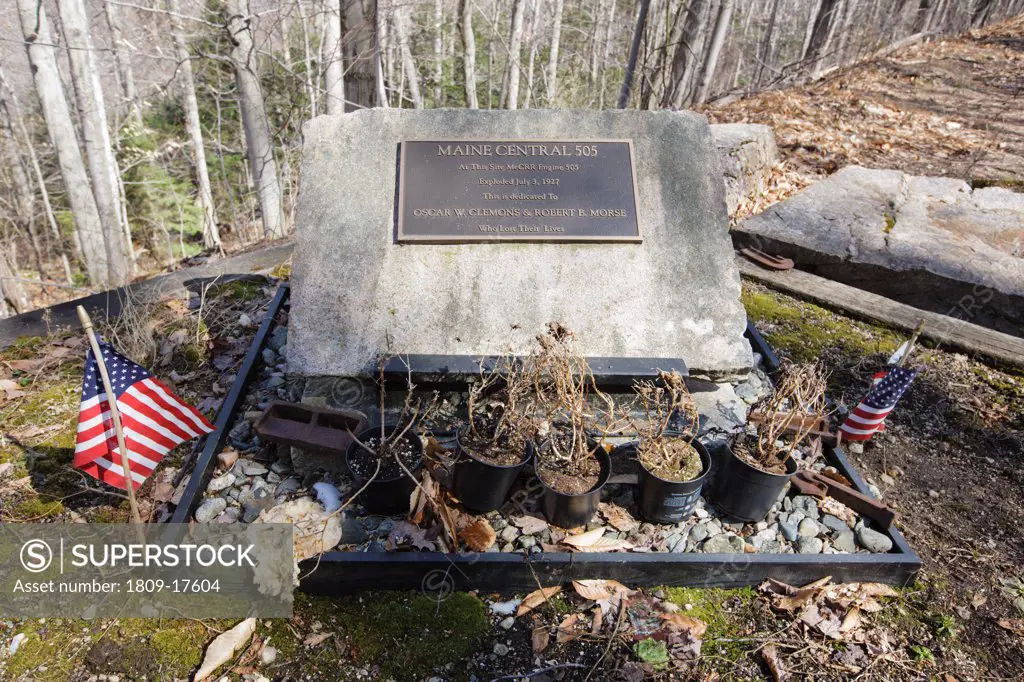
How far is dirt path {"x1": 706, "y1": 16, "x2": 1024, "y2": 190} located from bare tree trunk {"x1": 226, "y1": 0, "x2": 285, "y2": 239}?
23.1 ft

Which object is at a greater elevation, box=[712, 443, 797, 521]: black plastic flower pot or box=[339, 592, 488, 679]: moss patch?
box=[712, 443, 797, 521]: black plastic flower pot

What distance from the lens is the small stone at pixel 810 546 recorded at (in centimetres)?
278

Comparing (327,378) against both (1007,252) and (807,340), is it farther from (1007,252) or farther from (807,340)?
(1007,252)

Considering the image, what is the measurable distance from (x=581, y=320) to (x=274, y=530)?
1977mm

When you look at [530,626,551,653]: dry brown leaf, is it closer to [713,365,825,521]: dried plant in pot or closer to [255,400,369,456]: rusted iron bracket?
[713,365,825,521]: dried plant in pot

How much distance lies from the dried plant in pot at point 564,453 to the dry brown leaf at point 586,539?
2.6 inches

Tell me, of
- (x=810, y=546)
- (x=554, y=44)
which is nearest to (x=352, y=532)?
(x=810, y=546)

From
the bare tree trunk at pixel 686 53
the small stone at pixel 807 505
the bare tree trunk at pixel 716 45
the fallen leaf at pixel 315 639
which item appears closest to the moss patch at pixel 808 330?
the small stone at pixel 807 505

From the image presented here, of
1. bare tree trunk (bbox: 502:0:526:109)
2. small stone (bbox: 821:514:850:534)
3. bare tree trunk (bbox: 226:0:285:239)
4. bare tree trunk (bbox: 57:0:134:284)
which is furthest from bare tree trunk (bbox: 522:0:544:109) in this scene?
small stone (bbox: 821:514:850:534)

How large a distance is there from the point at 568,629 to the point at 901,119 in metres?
10.8

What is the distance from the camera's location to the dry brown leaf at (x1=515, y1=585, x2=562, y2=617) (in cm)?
252

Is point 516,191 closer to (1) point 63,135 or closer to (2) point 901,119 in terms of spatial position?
(2) point 901,119

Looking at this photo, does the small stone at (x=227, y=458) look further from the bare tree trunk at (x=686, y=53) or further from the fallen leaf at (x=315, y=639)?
the bare tree trunk at (x=686, y=53)

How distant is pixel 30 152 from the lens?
14.3 m
